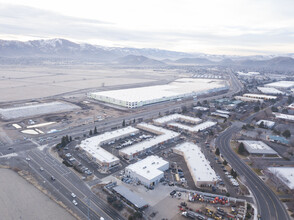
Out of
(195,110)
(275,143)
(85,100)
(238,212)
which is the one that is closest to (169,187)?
(238,212)

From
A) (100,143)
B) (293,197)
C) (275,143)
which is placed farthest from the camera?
(275,143)

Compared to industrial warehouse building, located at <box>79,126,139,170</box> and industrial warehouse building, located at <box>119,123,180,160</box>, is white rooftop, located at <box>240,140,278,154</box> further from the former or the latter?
industrial warehouse building, located at <box>79,126,139,170</box>

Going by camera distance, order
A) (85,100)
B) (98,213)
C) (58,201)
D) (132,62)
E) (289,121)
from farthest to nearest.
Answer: (132,62), (85,100), (289,121), (58,201), (98,213)

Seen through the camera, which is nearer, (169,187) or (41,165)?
(169,187)

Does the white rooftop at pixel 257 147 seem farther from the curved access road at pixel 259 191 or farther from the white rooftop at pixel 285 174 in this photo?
the white rooftop at pixel 285 174

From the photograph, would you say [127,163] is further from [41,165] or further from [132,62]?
[132,62]
